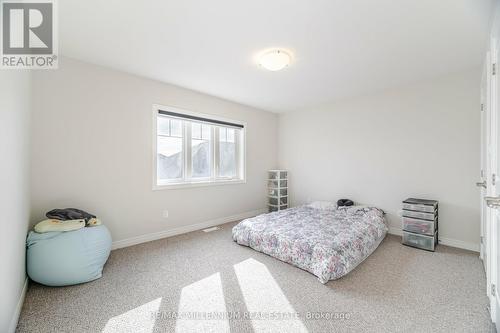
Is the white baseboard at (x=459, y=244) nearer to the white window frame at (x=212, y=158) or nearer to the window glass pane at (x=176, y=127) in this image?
the white window frame at (x=212, y=158)

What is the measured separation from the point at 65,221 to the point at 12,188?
2.61 ft

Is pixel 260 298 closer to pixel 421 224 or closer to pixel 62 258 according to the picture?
pixel 62 258

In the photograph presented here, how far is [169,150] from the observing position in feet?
11.6

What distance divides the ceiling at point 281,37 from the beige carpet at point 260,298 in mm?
2446

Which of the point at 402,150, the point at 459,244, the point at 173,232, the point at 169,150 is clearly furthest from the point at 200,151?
the point at 459,244

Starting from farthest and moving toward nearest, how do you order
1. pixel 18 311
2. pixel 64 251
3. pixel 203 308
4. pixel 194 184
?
pixel 194 184, pixel 64 251, pixel 203 308, pixel 18 311

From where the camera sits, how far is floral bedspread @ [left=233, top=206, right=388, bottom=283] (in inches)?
87.2

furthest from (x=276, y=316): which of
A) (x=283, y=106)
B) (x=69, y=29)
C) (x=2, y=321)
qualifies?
(x=283, y=106)

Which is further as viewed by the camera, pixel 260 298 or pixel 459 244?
pixel 459 244

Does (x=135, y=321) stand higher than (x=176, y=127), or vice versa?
(x=176, y=127)

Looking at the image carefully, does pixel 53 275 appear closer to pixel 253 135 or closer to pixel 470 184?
pixel 253 135

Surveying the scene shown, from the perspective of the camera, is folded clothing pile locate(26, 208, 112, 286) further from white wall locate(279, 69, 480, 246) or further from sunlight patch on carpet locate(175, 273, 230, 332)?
white wall locate(279, 69, 480, 246)

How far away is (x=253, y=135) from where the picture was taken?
475 cm

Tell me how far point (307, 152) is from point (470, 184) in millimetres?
2585
